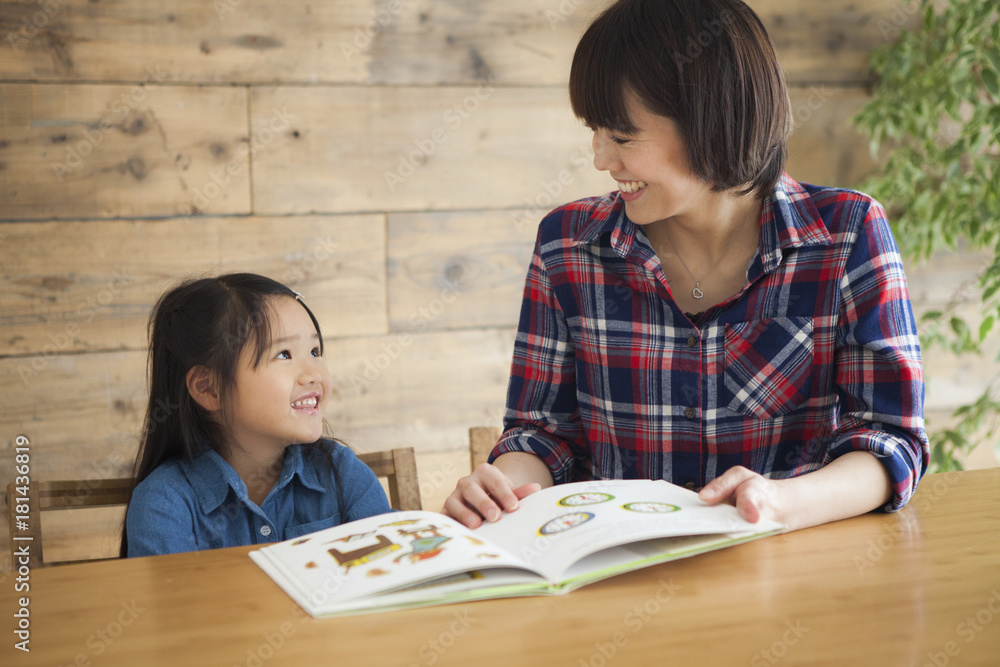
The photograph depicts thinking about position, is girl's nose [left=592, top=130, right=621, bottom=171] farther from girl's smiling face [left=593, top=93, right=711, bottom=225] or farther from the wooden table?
the wooden table

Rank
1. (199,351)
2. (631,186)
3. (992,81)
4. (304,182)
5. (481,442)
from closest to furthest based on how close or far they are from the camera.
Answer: (631,186), (199,351), (481,442), (992,81), (304,182)

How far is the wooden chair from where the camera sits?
999 millimetres

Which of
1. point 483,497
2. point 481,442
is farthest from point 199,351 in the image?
point 483,497

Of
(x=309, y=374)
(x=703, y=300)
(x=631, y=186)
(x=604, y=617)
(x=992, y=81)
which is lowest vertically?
(x=604, y=617)

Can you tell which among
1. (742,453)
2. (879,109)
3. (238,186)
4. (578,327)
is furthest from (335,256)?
(879,109)

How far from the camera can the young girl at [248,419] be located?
1195 millimetres

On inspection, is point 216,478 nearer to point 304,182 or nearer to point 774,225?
point 774,225

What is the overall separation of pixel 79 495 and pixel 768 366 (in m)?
0.88

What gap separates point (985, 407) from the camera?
7.14 ft

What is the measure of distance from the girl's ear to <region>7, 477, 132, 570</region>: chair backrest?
0.53 ft

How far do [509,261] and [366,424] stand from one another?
0.55 m

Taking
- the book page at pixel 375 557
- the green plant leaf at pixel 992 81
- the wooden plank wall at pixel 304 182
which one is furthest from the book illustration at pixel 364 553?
the green plant leaf at pixel 992 81

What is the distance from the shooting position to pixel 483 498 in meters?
0.87

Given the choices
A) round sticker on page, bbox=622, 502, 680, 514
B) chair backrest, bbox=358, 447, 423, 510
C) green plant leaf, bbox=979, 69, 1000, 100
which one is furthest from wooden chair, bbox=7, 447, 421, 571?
green plant leaf, bbox=979, 69, 1000, 100
